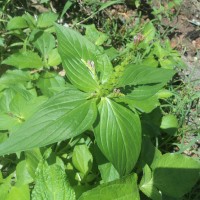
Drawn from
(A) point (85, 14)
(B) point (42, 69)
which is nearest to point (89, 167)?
(B) point (42, 69)

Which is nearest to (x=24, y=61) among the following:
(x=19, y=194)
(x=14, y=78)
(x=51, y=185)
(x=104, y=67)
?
(x=14, y=78)

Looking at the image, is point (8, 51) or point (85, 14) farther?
point (85, 14)

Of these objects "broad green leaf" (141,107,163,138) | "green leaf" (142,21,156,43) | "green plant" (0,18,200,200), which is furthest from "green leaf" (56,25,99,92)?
"green leaf" (142,21,156,43)

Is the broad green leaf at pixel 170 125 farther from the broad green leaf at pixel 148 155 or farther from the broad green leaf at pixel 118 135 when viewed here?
the broad green leaf at pixel 118 135

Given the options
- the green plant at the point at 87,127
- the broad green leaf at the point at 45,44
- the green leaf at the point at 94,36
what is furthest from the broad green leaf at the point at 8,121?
the green leaf at the point at 94,36

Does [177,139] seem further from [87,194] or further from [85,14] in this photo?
[87,194]

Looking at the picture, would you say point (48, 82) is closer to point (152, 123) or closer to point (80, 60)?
point (80, 60)

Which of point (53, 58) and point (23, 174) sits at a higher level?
point (53, 58)

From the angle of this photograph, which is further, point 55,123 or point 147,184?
point 147,184
